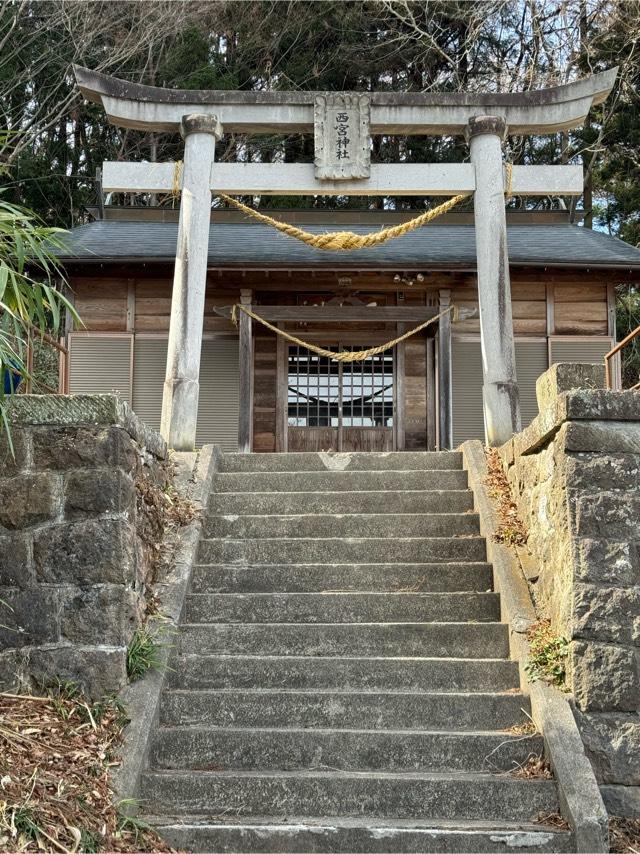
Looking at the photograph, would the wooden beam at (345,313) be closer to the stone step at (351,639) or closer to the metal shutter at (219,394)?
the metal shutter at (219,394)

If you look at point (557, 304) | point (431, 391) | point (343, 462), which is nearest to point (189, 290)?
point (343, 462)

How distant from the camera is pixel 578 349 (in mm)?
13023

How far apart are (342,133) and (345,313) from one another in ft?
11.5

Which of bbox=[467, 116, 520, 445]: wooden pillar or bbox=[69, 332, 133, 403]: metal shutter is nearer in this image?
bbox=[467, 116, 520, 445]: wooden pillar

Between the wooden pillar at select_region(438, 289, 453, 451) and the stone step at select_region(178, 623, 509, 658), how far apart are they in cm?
660

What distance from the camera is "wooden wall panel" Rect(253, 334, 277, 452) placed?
519 inches

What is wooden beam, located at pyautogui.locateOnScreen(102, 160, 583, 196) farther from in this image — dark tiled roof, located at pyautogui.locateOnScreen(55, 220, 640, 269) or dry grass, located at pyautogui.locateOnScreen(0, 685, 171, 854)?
dry grass, located at pyautogui.locateOnScreen(0, 685, 171, 854)

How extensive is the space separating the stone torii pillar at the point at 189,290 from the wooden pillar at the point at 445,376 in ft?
13.8

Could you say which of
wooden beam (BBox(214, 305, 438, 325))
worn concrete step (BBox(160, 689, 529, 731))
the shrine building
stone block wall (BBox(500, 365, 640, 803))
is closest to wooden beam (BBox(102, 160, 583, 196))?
wooden beam (BBox(214, 305, 438, 325))

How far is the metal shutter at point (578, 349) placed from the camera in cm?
1298

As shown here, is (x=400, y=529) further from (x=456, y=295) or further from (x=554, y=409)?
(x=456, y=295)

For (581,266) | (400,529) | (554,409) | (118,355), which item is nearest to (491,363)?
(400,529)

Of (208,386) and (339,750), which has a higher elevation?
(208,386)

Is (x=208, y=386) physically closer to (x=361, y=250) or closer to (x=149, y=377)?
(x=149, y=377)
